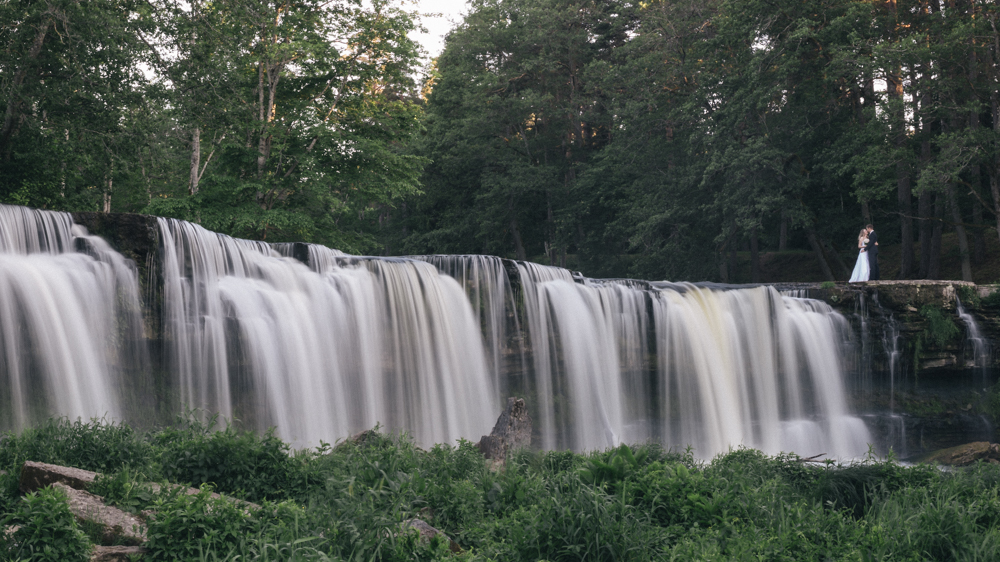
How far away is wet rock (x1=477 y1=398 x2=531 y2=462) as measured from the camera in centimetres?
939

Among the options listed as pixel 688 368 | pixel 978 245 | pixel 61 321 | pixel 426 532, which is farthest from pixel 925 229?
pixel 61 321

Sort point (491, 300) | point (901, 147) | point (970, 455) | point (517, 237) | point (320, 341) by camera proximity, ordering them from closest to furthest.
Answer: point (970, 455)
point (320, 341)
point (491, 300)
point (901, 147)
point (517, 237)

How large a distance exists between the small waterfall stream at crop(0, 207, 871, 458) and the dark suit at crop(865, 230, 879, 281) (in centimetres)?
398

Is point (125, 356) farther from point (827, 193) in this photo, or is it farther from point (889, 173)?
point (827, 193)

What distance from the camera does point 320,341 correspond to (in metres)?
13.4

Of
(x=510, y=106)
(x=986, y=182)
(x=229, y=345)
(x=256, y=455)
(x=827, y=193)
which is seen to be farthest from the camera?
(x=510, y=106)

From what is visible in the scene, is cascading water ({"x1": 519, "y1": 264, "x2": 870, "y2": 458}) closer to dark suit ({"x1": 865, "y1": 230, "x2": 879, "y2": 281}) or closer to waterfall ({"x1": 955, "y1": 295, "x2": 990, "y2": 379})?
waterfall ({"x1": 955, "y1": 295, "x2": 990, "y2": 379})

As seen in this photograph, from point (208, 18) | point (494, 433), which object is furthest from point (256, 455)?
point (208, 18)

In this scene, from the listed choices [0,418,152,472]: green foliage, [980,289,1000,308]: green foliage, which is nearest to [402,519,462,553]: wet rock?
[0,418,152,472]: green foliage

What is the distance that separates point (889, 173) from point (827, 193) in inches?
258

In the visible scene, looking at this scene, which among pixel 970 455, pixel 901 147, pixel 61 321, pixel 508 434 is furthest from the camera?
pixel 901 147

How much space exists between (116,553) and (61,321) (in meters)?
7.11

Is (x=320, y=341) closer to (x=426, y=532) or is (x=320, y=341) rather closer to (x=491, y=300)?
(x=491, y=300)

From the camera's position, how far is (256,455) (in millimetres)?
6402
